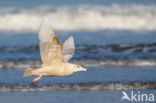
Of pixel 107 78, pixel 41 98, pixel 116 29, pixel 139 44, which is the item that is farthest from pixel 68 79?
pixel 116 29

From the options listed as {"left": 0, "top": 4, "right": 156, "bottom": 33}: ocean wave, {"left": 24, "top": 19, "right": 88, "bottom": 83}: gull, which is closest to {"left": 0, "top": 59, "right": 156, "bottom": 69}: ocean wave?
{"left": 24, "top": 19, "right": 88, "bottom": 83}: gull

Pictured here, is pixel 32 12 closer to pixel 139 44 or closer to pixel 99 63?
pixel 139 44

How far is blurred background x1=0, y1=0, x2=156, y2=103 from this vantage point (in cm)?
1154

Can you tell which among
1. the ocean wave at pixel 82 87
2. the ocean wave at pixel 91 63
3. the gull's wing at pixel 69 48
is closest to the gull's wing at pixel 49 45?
the gull's wing at pixel 69 48

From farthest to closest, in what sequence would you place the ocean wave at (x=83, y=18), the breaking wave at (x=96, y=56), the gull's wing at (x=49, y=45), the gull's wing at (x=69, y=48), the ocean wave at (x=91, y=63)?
the ocean wave at (x=83, y=18) < the breaking wave at (x=96, y=56) < the ocean wave at (x=91, y=63) < the gull's wing at (x=69, y=48) < the gull's wing at (x=49, y=45)

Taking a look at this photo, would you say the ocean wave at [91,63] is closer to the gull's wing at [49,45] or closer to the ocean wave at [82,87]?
the ocean wave at [82,87]

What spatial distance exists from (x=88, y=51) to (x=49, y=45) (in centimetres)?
999

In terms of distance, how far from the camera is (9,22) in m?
26.7

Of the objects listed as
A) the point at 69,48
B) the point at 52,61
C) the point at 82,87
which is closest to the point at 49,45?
the point at 52,61

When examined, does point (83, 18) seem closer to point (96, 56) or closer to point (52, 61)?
point (96, 56)

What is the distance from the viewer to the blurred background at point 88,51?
454 inches

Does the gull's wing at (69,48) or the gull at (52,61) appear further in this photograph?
the gull's wing at (69,48)

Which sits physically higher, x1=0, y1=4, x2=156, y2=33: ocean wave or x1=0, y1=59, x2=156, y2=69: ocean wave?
x1=0, y1=4, x2=156, y2=33: ocean wave

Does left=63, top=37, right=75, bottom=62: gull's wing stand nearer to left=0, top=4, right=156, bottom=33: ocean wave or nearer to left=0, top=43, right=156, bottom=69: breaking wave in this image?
left=0, top=43, right=156, bottom=69: breaking wave
